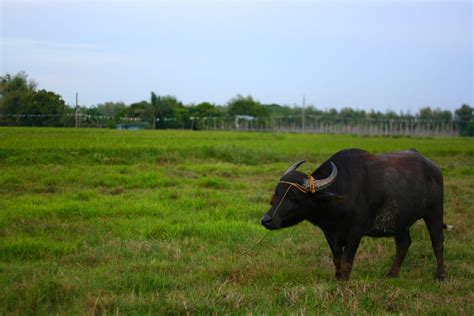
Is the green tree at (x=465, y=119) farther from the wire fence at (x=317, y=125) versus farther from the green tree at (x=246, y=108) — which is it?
the green tree at (x=246, y=108)

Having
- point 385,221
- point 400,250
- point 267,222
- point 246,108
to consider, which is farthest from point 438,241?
point 246,108

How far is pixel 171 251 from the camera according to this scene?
606 centimetres

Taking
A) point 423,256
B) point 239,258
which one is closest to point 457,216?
point 423,256

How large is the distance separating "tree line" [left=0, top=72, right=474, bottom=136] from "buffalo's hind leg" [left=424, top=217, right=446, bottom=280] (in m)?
8.12

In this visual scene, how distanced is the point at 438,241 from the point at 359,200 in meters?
1.32

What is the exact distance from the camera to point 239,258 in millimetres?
5934

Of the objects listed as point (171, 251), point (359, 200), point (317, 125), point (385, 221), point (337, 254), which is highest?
point (317, 125)

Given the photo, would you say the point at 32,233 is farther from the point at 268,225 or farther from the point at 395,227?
the point at 395,227

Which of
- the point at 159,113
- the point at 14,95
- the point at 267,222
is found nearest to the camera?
the point at 267,222

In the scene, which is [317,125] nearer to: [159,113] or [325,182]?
[159,113]

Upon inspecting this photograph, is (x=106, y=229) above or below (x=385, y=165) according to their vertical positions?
below

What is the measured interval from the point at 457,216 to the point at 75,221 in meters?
6.00

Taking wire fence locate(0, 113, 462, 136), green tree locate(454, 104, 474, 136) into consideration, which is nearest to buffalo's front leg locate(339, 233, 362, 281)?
wire fence locate(0, 113, 462, 136)

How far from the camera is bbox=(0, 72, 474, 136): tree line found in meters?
10.9
